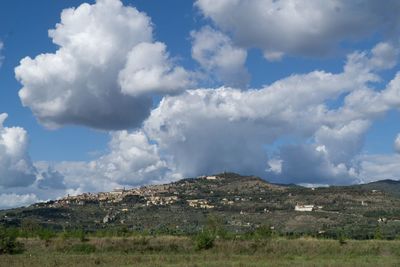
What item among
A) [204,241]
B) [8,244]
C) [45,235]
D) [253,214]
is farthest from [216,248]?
[253,214]

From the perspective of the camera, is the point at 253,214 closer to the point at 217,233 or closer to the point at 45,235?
the point at 217,233

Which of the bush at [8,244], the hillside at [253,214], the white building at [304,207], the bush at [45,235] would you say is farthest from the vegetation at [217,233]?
the white building at [304,207]

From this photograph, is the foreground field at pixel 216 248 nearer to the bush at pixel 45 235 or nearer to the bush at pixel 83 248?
the bush at pixel 83 248

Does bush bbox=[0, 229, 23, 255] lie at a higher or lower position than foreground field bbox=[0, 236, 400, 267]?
higher

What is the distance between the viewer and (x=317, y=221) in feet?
483

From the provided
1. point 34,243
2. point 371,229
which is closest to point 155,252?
point 34,243

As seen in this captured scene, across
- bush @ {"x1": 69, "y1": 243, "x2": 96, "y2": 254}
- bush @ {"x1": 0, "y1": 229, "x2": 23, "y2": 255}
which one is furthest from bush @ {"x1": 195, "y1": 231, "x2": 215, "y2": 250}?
bush @ {"x1": 0, "y1": 229, "x2": 23, "y2": 255}

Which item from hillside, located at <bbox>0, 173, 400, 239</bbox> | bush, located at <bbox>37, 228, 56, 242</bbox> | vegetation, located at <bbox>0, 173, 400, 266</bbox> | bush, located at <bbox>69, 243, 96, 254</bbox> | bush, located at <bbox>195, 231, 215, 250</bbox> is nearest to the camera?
vegetation, located at <bbox>0, 173, 400, 266</bbox>

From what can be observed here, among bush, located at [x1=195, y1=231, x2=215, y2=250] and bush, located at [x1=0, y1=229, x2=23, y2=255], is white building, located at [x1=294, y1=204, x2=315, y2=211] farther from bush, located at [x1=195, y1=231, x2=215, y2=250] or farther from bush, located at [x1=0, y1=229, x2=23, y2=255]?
bush, located at [x1=0, y1=229, x2=23, y2=255]

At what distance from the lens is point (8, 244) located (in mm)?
66938

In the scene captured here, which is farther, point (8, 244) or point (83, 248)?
point (83, 248)

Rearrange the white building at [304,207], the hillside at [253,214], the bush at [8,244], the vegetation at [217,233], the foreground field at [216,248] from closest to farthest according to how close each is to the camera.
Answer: the vegetation at [217,233] → the foreground field at [216,248] → the bush at [8,244] → the hillside at [253,214] → the white building at [304,207]

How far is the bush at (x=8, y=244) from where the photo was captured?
66.4m

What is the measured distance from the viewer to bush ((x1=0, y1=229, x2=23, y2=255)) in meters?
66.4
